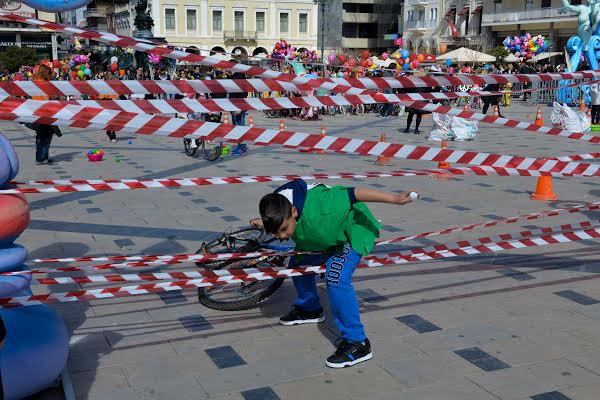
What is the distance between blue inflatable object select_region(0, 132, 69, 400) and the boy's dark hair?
137 centimetres

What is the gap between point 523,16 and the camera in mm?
53219

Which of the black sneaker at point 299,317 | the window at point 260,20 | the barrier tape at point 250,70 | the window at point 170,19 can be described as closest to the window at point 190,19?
the window at point 170,19

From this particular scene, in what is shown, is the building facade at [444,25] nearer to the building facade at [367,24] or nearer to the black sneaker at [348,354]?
the building facade at [367,24]

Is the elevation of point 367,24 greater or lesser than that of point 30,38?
greater

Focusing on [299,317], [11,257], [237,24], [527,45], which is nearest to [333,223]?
[299,317]

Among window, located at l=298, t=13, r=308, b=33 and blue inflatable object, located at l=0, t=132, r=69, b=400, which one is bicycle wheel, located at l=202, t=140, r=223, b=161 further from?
window, located at l=298, t=13, r=308, b=33

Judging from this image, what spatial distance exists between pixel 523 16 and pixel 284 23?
78.2 ft

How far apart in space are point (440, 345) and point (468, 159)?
143cm

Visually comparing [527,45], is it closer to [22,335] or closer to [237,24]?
[22,335]

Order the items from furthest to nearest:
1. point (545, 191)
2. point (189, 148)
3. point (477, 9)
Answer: point (477, 9), point (189, 148), point (545, 191)

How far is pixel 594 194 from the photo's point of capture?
32.0 ft

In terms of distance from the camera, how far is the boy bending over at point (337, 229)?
404 cm

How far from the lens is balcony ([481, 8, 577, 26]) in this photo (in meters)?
49.8

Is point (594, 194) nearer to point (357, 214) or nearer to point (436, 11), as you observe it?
point (357, 214)
